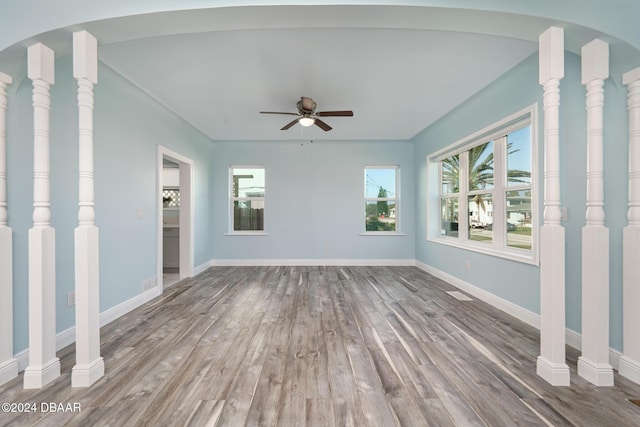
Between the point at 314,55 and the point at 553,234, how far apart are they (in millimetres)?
2408

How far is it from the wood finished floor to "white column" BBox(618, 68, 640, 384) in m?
0.20

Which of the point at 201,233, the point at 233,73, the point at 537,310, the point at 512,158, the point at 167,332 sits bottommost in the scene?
the point at 167,332

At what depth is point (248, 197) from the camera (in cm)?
584

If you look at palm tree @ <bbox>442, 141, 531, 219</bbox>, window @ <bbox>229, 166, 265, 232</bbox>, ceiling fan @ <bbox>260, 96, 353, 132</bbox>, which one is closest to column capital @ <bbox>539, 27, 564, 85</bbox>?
palm tree @ <bbox>442, 141, 531, 219</bbox>

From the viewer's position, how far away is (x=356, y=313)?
2.99 m

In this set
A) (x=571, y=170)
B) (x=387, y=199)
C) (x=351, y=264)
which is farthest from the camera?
(x=387, y=199)

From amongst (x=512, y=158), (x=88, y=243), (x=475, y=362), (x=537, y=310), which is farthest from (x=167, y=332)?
(x=512, y=158)

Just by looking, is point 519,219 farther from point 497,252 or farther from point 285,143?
point 285,143

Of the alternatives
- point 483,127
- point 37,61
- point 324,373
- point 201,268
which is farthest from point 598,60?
point 201,268

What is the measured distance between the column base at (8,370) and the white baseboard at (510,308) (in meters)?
4.15

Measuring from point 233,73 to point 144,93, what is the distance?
1.38 metres

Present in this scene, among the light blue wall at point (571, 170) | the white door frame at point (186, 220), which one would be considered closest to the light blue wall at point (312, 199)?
the white door frame at point (186, 220)

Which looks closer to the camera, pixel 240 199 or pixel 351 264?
pixel 351 264

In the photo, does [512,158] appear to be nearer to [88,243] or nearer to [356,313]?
[356,313]
